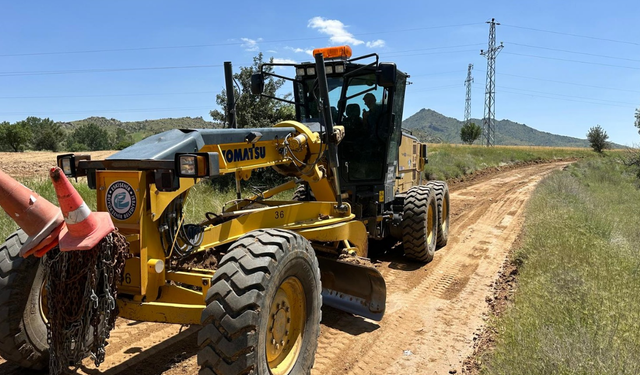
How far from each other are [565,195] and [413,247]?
9.12 m

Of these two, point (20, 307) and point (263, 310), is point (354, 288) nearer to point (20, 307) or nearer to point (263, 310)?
point (263, 310)

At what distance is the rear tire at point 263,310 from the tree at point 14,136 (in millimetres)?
44482

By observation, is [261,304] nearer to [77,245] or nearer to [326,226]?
[77,245]

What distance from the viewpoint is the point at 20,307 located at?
3.30 meters

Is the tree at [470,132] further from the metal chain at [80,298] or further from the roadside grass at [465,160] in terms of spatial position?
the metal chain at [80,298]

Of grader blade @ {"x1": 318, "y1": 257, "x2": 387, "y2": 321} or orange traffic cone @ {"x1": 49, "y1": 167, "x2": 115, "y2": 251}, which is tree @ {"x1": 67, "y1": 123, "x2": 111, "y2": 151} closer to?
grader blade @ {"x1": 318, "y1": 257, "x2": 387, "y2": 321}

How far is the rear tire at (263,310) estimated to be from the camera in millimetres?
2732

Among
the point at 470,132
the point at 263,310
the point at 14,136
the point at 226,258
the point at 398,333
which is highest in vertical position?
the point at 470,132

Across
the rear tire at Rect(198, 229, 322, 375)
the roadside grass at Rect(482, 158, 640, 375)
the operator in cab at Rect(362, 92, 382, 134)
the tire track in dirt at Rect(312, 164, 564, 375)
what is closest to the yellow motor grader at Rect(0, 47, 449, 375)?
the rear tire at Rect(198, 229, 322, 375)

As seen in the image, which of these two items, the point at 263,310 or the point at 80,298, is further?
the point at 263,310

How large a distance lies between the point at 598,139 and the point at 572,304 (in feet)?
178

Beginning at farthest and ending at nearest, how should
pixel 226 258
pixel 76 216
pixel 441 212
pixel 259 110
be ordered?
pixel 259 110 < pixel 441 212 < pixel 226 258 < pixel 76 216

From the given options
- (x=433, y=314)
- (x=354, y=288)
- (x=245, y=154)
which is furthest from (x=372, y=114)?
(x=245, y=154)

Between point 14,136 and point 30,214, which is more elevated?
point 14,136
